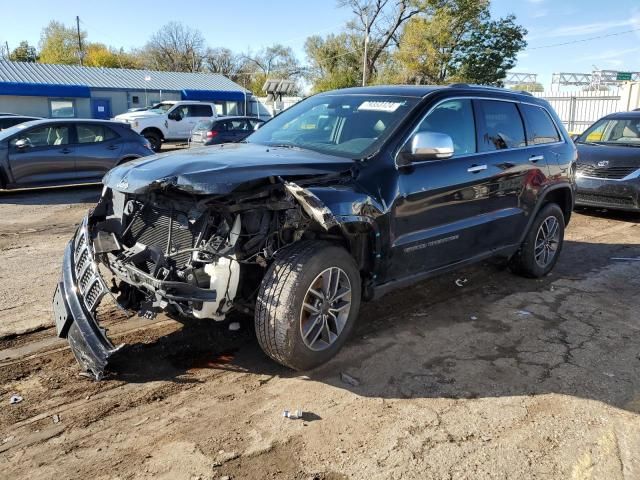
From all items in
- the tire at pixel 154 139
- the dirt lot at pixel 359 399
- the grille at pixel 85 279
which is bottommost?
the dirt lot at pixel 359 399

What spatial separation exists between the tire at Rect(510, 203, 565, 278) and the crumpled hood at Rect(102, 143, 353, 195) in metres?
2.72

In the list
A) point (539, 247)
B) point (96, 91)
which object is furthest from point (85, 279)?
point (96, 91)

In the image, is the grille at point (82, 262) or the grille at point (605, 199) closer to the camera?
the grille at point (82, 262)

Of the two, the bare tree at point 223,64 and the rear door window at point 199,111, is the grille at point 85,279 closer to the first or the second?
the rear door window at point 199,111

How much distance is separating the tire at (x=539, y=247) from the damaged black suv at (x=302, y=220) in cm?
82

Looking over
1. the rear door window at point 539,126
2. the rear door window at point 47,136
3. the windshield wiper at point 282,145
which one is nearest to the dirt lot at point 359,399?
the windshield wiper at point 282,145

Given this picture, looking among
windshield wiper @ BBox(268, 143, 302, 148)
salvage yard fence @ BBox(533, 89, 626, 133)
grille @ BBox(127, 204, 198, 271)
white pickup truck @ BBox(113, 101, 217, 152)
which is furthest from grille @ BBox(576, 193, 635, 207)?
white pickup truck @ BBox(113, 101, 217, 152)

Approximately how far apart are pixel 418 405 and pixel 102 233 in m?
2.38

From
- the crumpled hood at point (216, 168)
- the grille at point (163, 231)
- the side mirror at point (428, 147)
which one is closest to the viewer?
the crumpled hood at point (216, 168)

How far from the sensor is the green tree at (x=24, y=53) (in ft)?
220

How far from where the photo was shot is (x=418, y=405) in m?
3.30

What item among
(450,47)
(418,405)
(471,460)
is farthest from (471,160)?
(450,47)

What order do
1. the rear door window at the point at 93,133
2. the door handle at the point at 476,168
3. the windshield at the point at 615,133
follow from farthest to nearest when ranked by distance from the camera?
the rear door window at the point at 93,133
the windshield at the point at 615,133
the door handle at the point at 476,168

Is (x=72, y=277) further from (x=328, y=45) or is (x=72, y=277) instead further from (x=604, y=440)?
(x=328, y=45)
